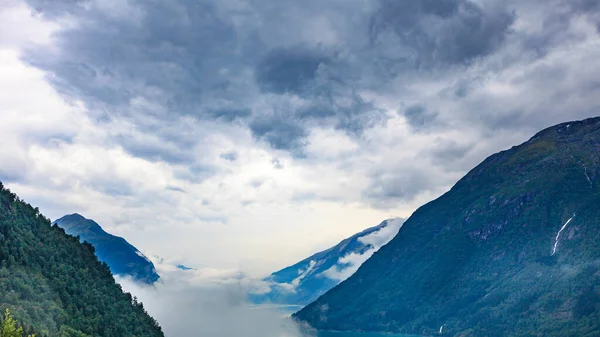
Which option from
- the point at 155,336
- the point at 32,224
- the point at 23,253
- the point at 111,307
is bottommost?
the point at 155,336

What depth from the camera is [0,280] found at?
131m

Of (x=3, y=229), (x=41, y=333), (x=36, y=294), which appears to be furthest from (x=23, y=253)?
(x=41, y=333)

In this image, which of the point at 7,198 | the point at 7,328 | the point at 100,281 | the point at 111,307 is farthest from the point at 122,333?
the point at 7,328

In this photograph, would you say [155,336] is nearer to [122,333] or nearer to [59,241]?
[122,333]

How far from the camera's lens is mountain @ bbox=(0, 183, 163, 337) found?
424 feet

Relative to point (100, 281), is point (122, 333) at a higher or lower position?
lower

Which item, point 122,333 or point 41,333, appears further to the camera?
point 122,333

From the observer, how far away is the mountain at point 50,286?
5089 inches

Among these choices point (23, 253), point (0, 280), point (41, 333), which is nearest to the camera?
point (41, 333)

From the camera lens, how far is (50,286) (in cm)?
15275

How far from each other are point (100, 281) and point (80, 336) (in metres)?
61.1

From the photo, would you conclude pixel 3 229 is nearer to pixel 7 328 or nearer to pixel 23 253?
pixel 23 253

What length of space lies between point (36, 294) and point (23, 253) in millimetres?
20230

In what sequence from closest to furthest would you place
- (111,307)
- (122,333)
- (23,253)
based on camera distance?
(23,253), (122,333), (111,307)
